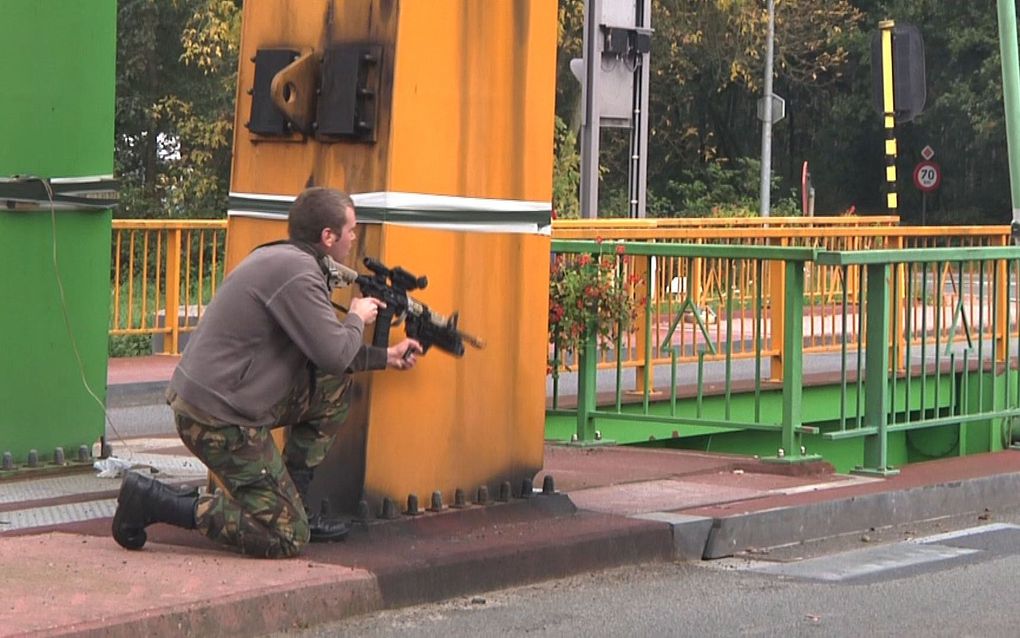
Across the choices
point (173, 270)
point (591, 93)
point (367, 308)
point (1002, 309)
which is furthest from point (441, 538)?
point (591, 93)

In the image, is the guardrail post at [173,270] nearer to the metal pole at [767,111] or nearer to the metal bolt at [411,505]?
the metal bolt at [411,505]

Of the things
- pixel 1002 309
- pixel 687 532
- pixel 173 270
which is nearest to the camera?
pixel 687 532

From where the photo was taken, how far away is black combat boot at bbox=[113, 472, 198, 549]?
674 cm

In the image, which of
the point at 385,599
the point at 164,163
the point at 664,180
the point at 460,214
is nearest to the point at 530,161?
the point at 460,214

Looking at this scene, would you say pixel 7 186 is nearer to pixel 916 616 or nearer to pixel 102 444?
pixel 102 444

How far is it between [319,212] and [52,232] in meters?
2.83

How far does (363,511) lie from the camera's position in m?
7.16

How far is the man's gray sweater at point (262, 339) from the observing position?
650cm

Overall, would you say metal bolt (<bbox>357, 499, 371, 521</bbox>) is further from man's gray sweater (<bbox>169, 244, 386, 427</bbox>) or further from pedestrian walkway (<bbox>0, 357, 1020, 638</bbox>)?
man's gray sweater (<bbox>169, 244, 386, 427</bbox>)

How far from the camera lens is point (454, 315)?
7.21 metres

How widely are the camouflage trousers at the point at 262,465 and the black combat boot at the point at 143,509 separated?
0.06 meters

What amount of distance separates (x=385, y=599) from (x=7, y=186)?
349 centimetres

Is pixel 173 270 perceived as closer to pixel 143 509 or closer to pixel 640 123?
pixel 640 123

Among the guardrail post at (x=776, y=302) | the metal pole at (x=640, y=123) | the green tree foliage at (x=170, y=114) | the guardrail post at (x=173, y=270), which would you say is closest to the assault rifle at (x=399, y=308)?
the guardrail post at (x=776, y=302)
